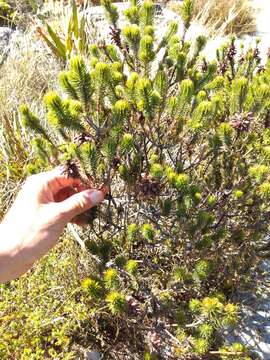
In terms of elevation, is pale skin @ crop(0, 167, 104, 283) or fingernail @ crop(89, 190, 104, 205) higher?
fingernail @ crop(89, 190, 104, 205)

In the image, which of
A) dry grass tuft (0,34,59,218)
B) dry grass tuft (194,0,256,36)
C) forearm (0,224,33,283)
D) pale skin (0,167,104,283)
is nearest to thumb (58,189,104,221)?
pale skin (0,167,104,283)

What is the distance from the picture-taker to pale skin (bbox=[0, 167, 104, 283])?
1747mm

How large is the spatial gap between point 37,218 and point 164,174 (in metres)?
0.54

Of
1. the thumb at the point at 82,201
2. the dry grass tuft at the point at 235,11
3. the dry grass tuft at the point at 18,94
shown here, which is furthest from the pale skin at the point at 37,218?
the dry grass tuft at the point at 235,11

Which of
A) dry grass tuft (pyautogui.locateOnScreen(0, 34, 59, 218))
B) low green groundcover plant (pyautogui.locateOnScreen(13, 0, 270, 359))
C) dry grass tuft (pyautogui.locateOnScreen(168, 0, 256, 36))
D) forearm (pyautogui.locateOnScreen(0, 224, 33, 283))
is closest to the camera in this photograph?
low green groundcover plant (pyautogui.locateOnScreen(13, 0, 270, 359))

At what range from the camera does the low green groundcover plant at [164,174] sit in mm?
1662

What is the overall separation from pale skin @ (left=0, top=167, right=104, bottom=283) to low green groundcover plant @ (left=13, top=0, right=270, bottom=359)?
0.09 metres

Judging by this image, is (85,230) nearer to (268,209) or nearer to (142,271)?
(142,271)

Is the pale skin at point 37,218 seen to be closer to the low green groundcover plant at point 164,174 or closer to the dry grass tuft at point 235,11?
the low green groundcover plant at point 164,174

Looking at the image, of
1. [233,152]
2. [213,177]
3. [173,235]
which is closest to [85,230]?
[173,235]

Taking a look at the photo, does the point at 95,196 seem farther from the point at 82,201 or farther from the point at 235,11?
the point at 235,11

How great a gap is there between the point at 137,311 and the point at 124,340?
43 cm

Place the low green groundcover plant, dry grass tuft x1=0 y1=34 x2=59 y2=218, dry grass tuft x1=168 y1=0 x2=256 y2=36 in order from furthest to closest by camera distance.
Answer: dry grass tuft x1=168 y1=0 x2=256 y2=36 < dry grass tuft x1=0 y1=34 x2=59 y2=218 < the low green groundcover plant

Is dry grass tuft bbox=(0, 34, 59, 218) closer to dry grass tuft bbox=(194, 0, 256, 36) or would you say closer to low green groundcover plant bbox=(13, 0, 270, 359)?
low green groundcover plant bbox=(13, 0, 270, 359)
